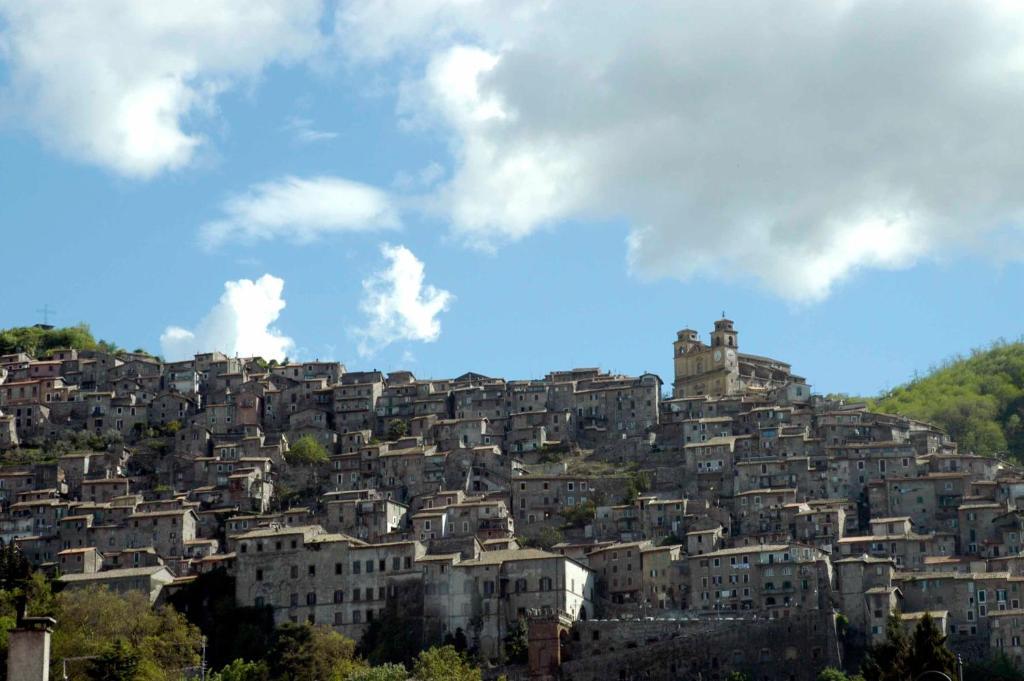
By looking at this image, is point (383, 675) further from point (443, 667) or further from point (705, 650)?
point (705, 650)

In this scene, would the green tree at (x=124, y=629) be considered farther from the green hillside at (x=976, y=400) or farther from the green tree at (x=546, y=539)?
the green hillside at (x=976, y=400)

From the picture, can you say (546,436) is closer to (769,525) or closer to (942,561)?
(769,525)

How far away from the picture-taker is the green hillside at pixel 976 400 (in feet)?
357

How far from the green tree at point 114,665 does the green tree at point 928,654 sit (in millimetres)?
30990

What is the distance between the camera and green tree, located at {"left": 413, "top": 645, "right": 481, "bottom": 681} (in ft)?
234

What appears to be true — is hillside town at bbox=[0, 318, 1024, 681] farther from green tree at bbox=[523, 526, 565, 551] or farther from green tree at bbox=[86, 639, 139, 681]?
green tree at bbox=[86, 639, 139, 681]

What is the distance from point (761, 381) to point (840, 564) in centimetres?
3822

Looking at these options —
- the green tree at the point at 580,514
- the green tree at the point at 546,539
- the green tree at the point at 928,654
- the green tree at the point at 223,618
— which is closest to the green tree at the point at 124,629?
the green tree at the point at 223,618

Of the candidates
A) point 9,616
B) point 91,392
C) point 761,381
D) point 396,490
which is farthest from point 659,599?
point 91,392

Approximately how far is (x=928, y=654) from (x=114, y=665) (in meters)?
32.5

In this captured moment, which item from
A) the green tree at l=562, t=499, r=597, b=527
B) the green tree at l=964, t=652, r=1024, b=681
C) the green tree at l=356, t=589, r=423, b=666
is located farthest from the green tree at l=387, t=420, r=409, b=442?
the green tree at l=964, t=652, r=1024, b=681

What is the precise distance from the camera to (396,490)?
100 metres

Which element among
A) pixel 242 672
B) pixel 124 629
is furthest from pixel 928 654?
pixel 124 629

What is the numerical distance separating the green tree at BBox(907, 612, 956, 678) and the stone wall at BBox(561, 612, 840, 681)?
923 inches
